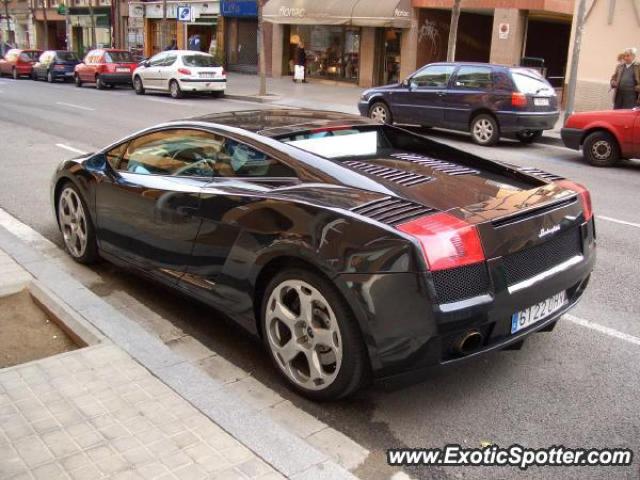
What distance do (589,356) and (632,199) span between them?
18.4ft

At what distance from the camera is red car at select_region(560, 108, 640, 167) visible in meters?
11.2

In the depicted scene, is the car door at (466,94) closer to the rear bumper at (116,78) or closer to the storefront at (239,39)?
the rear bumper at (116,78)

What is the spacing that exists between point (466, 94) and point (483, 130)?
0.81 m

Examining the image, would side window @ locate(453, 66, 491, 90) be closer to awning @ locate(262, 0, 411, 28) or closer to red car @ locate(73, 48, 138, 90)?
awning @ locate(262, 0, 411, 28)

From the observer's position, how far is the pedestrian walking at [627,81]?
1433 cm

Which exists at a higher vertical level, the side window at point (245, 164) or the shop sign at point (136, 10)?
the shop sign at point (136, 10)

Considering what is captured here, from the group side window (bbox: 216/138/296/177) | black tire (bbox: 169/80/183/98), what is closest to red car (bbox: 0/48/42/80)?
black tire (bbox: 169/80/183/98)

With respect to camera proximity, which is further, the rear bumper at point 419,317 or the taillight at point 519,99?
the taillight at point 519,99

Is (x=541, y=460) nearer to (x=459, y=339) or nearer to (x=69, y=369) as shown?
(x=459, y=339)

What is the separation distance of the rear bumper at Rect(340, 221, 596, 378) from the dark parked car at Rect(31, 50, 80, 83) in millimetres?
31816

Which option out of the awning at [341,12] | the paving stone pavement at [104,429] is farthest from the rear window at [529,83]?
the awning at [341,12]

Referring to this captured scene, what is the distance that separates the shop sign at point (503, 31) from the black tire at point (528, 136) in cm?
985

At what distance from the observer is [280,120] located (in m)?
4.59

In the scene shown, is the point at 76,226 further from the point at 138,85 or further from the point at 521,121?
the point at 138,85
